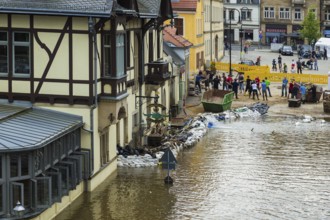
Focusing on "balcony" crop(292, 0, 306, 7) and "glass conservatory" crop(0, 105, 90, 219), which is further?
"balcony" crop(292, 0, 306, 7)

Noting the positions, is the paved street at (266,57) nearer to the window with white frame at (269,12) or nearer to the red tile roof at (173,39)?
the window with white frame at (269,12)

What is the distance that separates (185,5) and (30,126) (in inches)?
1665

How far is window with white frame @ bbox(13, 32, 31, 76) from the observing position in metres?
27.0

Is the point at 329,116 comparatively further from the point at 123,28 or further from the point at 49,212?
the point at 49,212

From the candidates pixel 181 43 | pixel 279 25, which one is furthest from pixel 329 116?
pixel 279 25

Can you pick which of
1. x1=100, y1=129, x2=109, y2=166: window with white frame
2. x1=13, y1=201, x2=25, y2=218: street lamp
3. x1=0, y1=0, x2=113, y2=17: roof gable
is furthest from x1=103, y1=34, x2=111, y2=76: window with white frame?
x1=13, y1=201, x2=25, y2=218: street lamp

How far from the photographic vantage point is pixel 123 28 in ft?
95.0

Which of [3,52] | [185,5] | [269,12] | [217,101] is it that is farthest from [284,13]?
[3,52]

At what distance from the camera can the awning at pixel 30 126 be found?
71.7 feet

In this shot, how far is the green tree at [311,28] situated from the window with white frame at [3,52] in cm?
7842

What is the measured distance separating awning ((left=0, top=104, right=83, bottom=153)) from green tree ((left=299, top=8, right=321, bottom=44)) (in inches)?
3101

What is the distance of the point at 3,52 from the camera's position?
27.3 meters

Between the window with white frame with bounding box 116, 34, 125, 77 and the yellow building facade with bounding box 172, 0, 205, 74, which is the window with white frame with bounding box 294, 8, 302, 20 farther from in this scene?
the window with white frame with bounding box 116, 34, 125, 77

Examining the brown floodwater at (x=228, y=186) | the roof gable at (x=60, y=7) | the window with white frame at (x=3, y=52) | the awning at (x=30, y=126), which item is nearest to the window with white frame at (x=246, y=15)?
the brown floodwater at (x=228, y=186)
